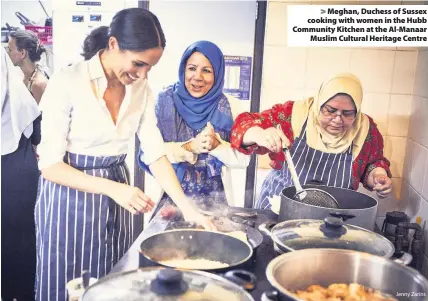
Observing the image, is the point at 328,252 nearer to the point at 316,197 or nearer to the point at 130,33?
the point at 316,197

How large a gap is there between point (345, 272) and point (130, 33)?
32.3 inches

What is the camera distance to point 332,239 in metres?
0.72

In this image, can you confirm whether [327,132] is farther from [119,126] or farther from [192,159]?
[119,126]

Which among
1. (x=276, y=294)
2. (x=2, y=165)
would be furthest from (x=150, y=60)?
(x=276, y=294)

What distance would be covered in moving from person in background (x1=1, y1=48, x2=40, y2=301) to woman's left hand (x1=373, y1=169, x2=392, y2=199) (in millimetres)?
1022

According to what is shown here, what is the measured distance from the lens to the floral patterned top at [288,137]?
1.35m

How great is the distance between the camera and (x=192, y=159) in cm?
143

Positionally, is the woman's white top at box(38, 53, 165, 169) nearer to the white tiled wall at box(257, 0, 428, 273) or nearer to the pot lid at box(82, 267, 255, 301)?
the white tiled wall at box(257, 0, 428, 273)

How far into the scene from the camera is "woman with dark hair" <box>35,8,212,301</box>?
112 cm

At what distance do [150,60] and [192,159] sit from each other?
37 centimetres

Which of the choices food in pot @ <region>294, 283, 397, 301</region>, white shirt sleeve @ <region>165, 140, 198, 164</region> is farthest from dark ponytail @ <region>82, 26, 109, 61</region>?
food in pot @ <region>294, 283, 397, 301</region>

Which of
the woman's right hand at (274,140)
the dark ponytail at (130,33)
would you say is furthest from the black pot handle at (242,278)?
the dark ponytail at (130,33)

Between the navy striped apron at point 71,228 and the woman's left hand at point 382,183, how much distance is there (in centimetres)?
78

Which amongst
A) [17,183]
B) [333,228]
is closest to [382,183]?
[333,228]
